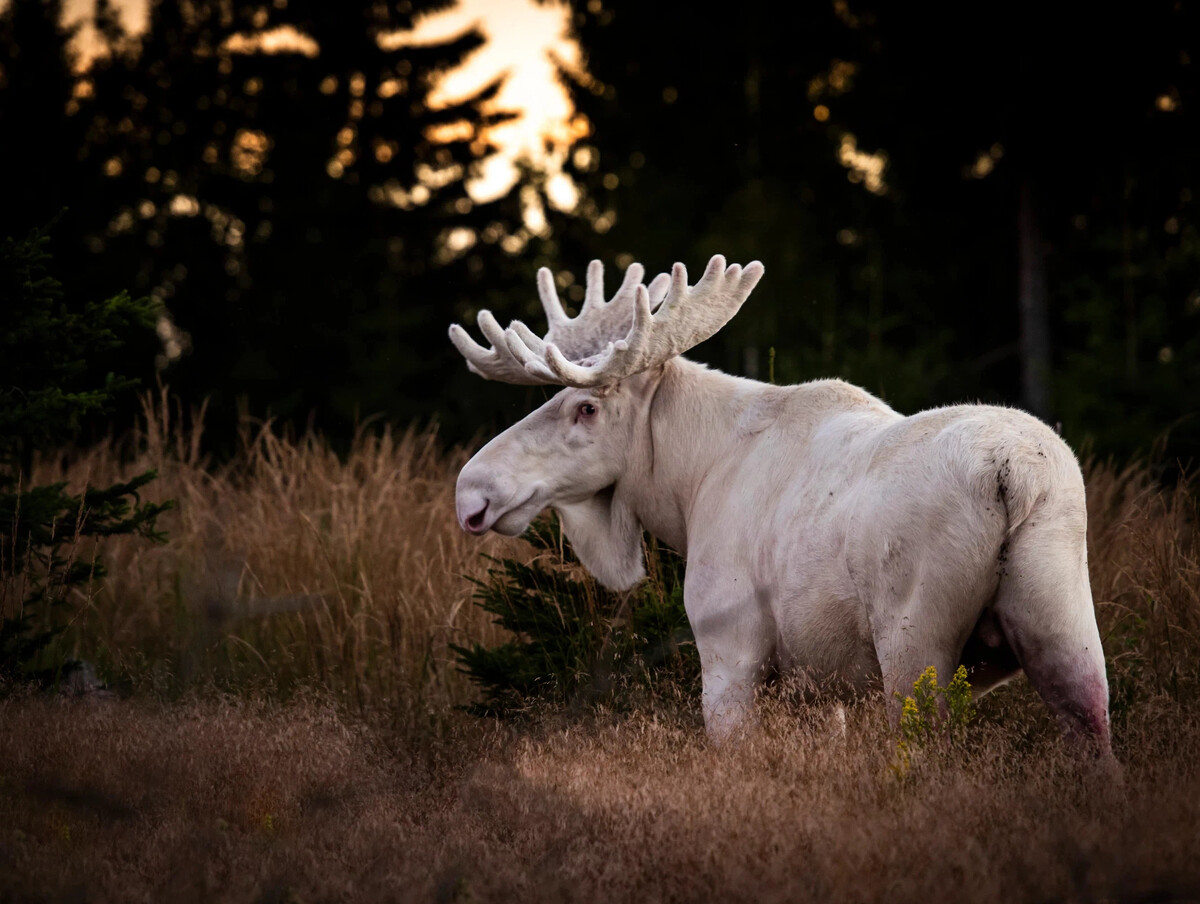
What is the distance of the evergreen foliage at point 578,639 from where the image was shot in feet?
17.8

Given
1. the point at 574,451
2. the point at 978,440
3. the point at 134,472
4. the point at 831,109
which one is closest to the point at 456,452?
the point at 134,472

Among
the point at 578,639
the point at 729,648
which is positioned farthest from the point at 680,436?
the point at 578,639

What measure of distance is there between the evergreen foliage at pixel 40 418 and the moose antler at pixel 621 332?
79.0 inches

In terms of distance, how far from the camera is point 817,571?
13.0 ft

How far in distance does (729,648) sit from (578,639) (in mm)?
1373

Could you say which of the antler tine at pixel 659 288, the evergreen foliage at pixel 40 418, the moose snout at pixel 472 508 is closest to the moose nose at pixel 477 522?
the moose snout at pixel 472 508

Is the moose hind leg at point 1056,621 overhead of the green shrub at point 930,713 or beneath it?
overhead

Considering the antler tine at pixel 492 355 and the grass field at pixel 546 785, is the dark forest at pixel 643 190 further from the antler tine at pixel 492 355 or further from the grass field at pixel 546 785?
the antler tine at pixel 492 355

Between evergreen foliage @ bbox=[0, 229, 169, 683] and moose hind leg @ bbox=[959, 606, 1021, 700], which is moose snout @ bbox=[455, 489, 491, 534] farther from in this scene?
evergreen foliage @ bbox=[0, 229, 169, 683]

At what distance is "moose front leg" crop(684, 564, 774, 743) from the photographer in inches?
171

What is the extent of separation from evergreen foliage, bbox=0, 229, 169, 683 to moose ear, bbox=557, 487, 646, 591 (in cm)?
229

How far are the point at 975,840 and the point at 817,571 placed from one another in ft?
3.53

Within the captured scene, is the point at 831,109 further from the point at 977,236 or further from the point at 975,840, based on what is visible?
the point at 975,840

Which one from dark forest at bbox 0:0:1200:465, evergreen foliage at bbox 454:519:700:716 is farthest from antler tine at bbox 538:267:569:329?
dark forest at bbox 0:0:1200:465
